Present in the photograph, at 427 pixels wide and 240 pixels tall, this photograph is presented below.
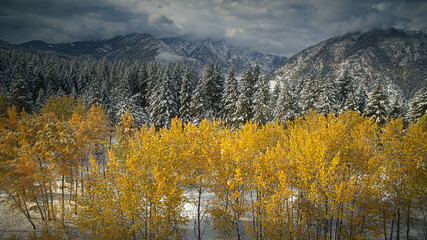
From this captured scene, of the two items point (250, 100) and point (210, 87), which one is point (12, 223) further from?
point (250, 100)

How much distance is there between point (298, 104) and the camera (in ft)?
145

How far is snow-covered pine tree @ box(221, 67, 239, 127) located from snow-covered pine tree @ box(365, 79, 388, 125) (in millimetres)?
22214

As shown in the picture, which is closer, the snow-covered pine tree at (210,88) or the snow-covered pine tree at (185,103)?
the snow-covered pine tree at (185,103)

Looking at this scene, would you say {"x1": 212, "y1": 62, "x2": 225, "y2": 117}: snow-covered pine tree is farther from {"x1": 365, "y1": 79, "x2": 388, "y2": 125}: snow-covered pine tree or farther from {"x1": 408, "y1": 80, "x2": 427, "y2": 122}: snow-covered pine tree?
{"x1": 408, "y1": 80, "x2": 427, "y2": 122}: snow-covered pine tree

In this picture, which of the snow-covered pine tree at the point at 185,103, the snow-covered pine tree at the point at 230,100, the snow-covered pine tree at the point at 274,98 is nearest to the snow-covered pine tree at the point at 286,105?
the snow-covered pine tree at the point at 274,98

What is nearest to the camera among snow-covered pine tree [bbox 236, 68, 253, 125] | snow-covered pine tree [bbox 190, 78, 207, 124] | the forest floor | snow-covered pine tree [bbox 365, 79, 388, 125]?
the forest floor

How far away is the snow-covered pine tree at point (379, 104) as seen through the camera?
33188 millimetres

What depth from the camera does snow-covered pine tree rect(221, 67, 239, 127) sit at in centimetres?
3925

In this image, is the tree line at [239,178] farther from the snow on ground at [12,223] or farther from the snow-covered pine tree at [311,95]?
the snow-covered pine tree at [311,95]

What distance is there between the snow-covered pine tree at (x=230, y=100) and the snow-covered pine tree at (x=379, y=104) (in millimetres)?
22214

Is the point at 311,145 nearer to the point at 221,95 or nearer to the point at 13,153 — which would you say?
the point at 13,153

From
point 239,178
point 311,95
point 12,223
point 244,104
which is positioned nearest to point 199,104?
point 244,104

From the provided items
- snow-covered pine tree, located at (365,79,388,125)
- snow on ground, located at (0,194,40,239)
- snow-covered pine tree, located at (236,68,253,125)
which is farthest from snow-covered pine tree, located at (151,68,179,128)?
snow-covered pine tree, located at (365,79,388,125)

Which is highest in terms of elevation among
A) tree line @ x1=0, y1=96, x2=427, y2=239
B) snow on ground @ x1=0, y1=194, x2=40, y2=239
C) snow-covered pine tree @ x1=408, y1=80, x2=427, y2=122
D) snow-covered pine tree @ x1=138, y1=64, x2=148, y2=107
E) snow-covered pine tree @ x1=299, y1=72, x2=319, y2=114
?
snow-covered pine tree @ x1=138, y1=64, x2=148, y2=107
